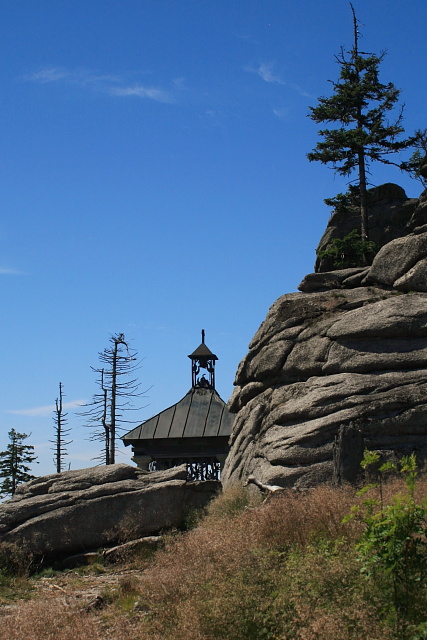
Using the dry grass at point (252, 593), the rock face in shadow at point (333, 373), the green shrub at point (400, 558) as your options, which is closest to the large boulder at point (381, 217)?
the rock face in shadow at point (333, 373)

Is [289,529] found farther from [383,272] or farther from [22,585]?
[383,272]

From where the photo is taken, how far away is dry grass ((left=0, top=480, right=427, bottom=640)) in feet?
24.2

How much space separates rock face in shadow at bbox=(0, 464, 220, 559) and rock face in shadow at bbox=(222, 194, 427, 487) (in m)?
2.40

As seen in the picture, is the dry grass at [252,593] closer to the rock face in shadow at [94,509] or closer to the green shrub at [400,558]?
the green shrub at [400,558]

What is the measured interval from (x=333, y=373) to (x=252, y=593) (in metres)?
10.8

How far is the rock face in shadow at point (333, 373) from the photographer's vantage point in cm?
1655

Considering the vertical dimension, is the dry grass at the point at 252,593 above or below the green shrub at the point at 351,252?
below

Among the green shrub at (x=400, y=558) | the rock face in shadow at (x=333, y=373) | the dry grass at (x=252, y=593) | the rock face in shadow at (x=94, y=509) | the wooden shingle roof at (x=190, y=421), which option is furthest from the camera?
the wooden shingle roof at (x=190, y=421)

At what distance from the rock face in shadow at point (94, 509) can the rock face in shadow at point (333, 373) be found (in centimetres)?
240

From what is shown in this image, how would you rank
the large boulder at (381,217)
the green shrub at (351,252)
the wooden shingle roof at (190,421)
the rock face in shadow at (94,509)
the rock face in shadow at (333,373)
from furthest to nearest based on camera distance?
the large boulder at (381,217), the wooden shingle roof at (190,421), the green shrub at (351,252), the rock face in shadow at (333,373), the rock face in shadow at (94,509)

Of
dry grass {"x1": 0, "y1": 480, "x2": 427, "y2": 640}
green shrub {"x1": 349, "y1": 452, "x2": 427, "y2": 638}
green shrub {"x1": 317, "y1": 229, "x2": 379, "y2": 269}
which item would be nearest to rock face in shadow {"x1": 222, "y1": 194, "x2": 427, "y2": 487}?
green shrub {"x1": 317, "y1": 229, "x2": 379, "y2": 269}

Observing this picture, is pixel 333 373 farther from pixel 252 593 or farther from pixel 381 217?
pixel 381 217

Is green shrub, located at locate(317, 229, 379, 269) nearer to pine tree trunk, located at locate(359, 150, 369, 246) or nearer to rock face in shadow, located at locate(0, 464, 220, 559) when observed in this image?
pine tree trunk, located at locate(359, 150, 369, 246)

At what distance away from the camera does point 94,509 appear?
54.0ft
